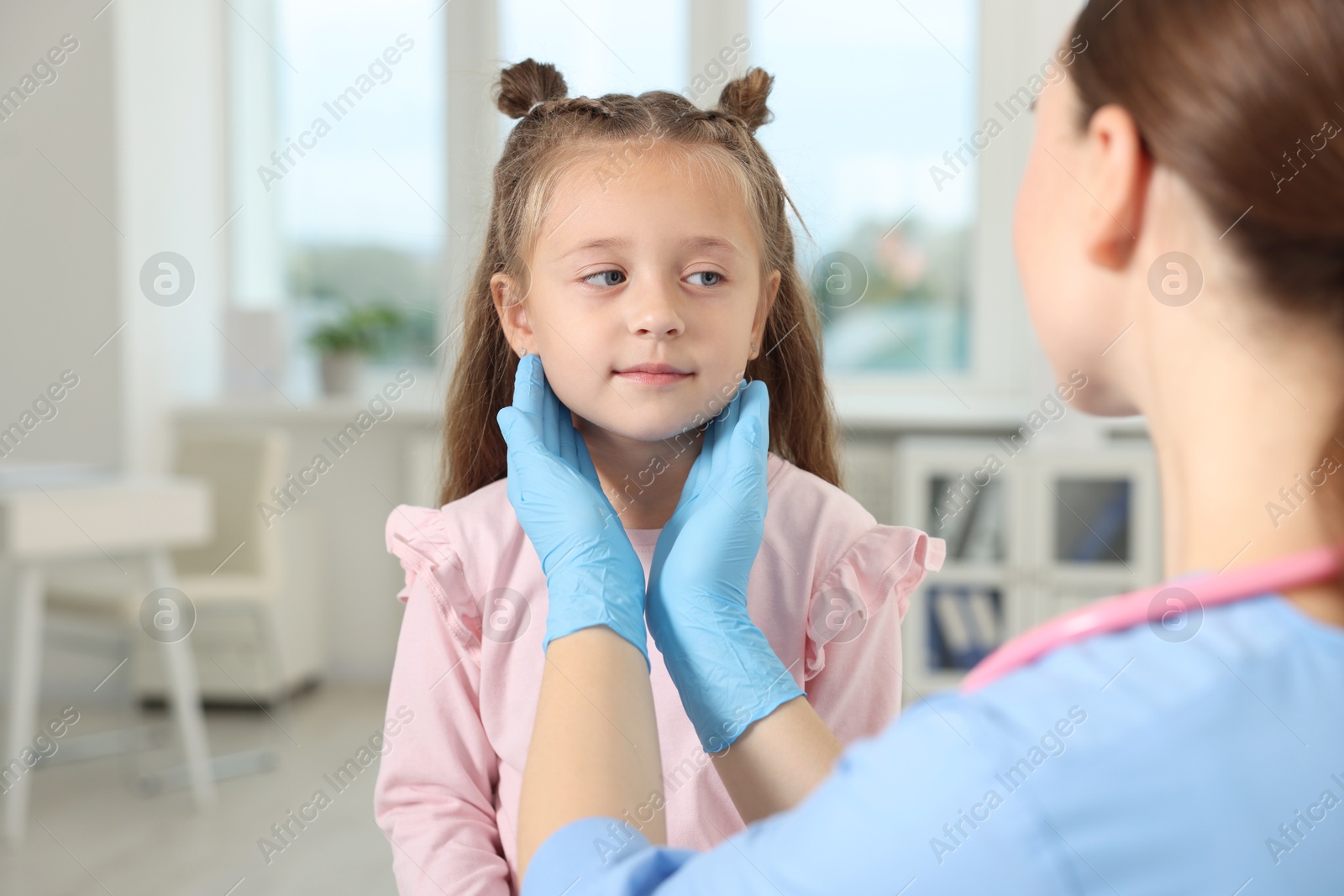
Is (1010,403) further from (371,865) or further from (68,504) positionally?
(68,504)

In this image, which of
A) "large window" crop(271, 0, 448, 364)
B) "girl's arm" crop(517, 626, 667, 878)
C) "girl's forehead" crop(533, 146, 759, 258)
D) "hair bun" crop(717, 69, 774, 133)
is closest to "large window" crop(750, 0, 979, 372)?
"large window" crop(271, 0, 448, 364)

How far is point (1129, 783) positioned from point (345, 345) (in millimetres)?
3757

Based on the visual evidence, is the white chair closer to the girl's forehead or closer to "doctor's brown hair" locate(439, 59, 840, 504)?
"doctor's brown hair" locate(439, 59, 840, 504)

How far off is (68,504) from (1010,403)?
9.52 ft

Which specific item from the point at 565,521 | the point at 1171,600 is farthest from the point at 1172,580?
the point at 565,521

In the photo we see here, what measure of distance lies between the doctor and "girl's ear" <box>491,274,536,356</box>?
557 mm

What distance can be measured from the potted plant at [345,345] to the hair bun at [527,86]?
297 cm

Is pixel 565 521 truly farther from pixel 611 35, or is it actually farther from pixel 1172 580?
pixel 611 35

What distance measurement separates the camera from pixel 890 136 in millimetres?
3879

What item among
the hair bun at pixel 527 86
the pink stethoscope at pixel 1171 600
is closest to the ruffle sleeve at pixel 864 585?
the pink stethoscope at pixel 1171 600

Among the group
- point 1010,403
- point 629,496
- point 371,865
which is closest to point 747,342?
point 629,496

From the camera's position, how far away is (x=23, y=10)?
3.62 meters

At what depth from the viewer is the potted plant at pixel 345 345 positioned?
12.9 ft

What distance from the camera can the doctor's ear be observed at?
0.54 meters
